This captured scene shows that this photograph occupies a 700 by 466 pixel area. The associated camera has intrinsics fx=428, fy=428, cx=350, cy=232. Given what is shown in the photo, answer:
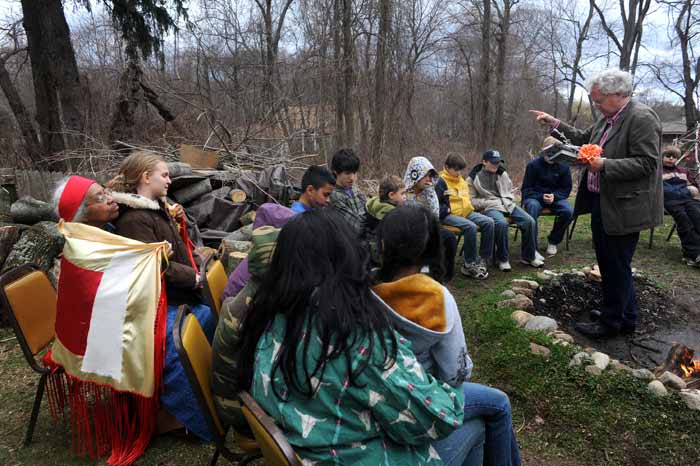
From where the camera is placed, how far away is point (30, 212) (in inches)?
180

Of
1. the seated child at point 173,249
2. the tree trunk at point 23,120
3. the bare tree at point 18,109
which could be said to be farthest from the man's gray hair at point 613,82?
the bare tree at point 18,109

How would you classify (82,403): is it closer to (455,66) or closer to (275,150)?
(275,150)

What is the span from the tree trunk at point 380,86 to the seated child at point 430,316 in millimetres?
8648

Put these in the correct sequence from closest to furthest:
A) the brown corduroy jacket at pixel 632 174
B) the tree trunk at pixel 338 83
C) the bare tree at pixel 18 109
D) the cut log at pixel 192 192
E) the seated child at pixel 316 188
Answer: the brown corduroy jacket at pixel 632 174
the seated child at pixel 316 188
the cut log at pixel 192 192
the bare tree at pixel 18 109
the tree trunk at pixel 338 83

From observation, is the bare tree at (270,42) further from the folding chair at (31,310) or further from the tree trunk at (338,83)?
the folding chair at (31,310)

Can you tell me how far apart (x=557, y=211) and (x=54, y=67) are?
8.24 meters

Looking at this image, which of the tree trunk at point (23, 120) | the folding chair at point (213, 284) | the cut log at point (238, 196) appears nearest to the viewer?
the folding chair at point (213, 284)

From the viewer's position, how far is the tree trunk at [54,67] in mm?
7105

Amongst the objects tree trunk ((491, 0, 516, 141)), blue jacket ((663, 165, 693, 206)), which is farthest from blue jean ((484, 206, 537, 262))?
tree trunk ((491, 0, 516, 141))

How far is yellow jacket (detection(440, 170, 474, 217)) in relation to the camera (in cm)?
496

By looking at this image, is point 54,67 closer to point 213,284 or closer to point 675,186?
point 213,284

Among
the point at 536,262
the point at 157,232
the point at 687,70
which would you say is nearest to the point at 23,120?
the point at 157,232

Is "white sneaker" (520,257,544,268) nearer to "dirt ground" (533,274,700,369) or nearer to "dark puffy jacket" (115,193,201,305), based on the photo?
"dirt ground" (533,274,700,369)

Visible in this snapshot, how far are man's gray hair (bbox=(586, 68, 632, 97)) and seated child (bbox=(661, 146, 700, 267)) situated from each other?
3141 millimetres
